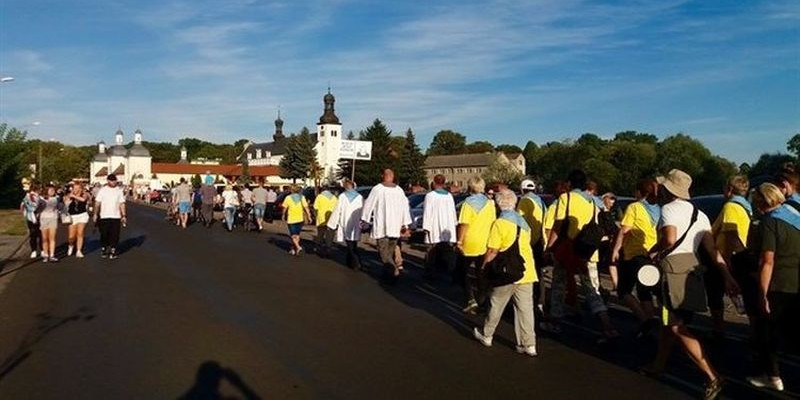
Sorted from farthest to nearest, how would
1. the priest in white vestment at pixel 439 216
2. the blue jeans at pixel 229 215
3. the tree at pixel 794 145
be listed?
the tree at pixel 794 145 < the blue jeans at pixel 229 215 < the priest in white vestment at pixel 439 216

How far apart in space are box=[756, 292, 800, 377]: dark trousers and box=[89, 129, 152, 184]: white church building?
14595 centimetres

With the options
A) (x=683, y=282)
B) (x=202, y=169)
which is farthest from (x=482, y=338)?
(x=202, y=169)

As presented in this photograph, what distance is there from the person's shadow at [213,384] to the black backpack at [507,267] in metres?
2.62

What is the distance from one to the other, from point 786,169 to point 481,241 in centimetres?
386

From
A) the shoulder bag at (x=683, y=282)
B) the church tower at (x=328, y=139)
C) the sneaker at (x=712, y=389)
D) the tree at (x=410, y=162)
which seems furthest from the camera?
the church tower at (x=328, y=139)

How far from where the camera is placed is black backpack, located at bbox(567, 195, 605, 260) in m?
8.27

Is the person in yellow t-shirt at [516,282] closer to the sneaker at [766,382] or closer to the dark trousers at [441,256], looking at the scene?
the sneaker at [766,382]

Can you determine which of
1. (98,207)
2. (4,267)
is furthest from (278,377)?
(98,207)

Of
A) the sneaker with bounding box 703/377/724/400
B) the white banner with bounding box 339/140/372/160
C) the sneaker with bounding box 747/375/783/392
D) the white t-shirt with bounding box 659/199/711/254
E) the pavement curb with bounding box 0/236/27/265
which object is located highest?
the white banner with bounding box 339/140/372/160

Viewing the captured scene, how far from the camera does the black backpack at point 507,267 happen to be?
750cm

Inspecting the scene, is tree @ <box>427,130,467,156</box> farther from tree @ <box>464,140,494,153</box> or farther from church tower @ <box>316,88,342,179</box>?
church tower @ <box>316,88,342,179</box>

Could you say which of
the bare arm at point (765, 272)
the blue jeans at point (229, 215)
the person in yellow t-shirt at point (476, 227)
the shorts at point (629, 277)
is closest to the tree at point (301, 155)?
the blue jeans at point (229, 215)

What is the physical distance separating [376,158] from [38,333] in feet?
249

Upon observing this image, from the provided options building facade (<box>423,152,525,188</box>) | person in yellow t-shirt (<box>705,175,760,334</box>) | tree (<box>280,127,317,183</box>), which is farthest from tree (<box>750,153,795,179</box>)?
building facade (<box>423,152,525,188</box>)
